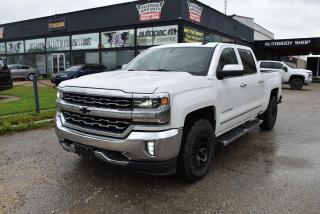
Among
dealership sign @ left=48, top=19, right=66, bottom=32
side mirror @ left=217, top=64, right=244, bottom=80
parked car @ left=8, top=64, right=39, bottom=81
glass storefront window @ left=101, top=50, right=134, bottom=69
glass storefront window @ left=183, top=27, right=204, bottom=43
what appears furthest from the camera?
dealership sign @ left=48, top=19, right=66, bottom=32

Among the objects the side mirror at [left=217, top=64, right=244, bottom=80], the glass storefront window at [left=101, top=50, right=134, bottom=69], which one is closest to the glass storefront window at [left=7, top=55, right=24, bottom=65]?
the glass storefront window at [left=101, top=50, right=134, bottom=69]

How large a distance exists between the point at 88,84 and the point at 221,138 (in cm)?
229

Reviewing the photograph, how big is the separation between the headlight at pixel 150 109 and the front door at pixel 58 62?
27790 millimetres

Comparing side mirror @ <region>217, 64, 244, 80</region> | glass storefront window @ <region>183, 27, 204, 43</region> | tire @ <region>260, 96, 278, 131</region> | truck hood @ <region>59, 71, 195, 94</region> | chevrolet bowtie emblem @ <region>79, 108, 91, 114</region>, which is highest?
glass storefront window @ <region>183, 27, 204, 43</region>

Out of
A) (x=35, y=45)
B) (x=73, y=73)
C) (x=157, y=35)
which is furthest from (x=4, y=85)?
(x=35, y=45)

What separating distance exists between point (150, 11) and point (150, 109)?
67.2 feet

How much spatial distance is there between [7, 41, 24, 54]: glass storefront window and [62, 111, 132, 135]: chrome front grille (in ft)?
108

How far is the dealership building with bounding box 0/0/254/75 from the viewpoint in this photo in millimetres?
22312

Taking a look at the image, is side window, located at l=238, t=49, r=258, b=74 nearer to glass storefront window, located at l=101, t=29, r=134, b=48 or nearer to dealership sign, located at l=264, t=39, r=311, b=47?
glass storefront window, located at l=101, t=29, r=134, b=48

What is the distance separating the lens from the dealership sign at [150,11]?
22.3 metres

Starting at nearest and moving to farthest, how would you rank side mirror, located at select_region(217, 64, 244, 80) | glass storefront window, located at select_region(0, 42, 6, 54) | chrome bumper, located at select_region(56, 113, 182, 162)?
chrome bumper, located at select_region(56, 113, 182, 162)
side mirror, located at select_region(217, 64, 244, 80)
glass storefront window, located at select_region(0, 42, 6, 54)

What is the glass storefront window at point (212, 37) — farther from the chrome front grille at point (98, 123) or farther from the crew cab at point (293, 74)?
the chrome front grille at point (98, 123)

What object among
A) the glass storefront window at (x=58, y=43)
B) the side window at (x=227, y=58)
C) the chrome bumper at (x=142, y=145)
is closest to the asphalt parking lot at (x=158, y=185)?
the chrome bumper at (x=142, y=145)

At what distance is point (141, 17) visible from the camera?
23359 mm
